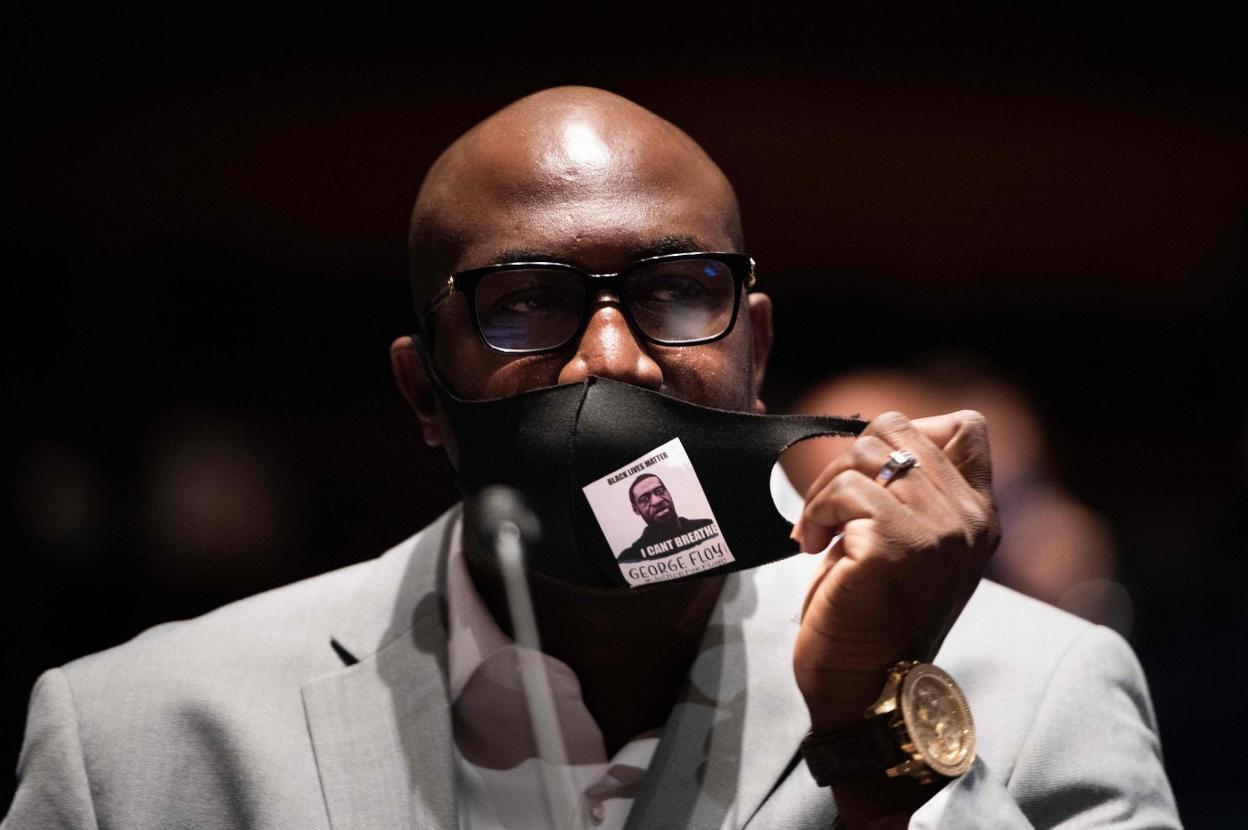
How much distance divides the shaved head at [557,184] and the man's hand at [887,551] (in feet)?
1.53

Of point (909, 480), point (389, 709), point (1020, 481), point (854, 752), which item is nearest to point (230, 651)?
point (389, 709)

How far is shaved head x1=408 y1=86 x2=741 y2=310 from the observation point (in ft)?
5.53

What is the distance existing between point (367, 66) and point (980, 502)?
137 cm

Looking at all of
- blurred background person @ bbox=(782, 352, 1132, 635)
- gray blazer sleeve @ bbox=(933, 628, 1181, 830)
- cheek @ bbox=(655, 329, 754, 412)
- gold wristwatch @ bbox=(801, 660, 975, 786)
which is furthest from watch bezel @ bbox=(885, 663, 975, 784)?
blurred background person @ bbox=(782, 352, 1132, 635)

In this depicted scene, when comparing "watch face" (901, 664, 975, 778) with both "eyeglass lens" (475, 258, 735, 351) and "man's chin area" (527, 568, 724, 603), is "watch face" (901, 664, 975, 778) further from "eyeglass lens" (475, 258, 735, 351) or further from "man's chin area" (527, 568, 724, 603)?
"eyeglass lens" (475, 258, 735, 351)

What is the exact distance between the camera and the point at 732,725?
1692mm

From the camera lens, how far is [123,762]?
5.61 ft

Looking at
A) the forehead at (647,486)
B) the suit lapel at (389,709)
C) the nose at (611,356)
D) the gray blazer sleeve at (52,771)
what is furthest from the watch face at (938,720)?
the gray blazer sleeve at (52,771)

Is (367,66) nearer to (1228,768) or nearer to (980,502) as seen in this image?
(980,502)

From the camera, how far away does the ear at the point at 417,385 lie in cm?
187

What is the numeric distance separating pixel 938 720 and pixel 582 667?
60 cm

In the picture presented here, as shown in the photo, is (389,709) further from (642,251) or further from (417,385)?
(642,251)

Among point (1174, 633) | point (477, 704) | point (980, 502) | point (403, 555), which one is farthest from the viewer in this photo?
point (1174, 633)

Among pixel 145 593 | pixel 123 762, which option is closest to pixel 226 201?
pixel 145 593
